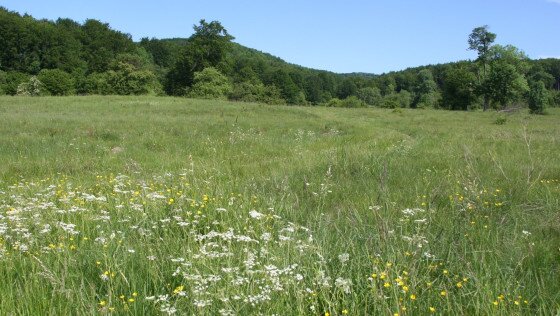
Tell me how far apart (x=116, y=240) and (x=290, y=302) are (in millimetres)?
1905

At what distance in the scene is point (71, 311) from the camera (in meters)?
3.11

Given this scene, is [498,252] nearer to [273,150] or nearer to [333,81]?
[273,150]

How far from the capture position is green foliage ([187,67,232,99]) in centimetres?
6148

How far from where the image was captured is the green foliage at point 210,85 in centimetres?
6148

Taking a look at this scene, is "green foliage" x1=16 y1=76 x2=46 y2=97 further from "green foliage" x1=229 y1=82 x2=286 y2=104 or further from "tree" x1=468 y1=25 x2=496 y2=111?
"tree" x1=468 y1=25 x2=496 y2=111

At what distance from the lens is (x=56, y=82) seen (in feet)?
206

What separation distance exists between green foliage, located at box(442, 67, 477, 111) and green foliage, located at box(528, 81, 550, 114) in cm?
1410

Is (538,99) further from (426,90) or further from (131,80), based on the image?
(426,90)

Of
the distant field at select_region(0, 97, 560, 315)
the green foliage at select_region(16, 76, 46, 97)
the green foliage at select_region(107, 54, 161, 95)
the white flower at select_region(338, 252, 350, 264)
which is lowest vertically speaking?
the distant field at select_region(0, 97, 560, 315)

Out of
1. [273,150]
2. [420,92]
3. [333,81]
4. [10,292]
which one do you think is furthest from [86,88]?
[333,81]

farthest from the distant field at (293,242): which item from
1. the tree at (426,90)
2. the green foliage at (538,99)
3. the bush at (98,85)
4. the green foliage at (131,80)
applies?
the tree at (426,90)

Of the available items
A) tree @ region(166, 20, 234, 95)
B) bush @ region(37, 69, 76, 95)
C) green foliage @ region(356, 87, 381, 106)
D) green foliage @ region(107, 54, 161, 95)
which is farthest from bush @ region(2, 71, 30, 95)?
green foliage @ region(356, 87, 381, 106)

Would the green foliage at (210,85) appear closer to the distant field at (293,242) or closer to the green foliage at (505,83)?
the green foliage at (505,83)

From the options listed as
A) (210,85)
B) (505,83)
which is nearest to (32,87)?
(210,85)
